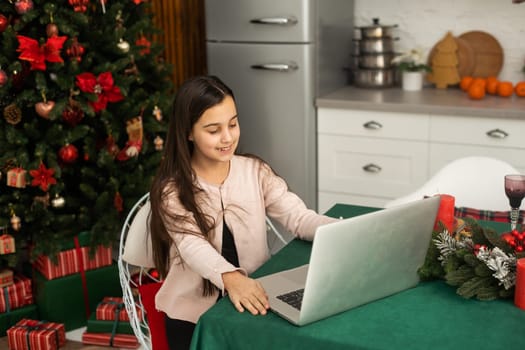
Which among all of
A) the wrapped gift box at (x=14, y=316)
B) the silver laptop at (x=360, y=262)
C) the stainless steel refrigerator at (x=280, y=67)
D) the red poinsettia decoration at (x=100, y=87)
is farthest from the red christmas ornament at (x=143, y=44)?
the silver laptop at (x=360, y=262)

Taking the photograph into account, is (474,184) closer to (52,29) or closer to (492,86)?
(492,86)

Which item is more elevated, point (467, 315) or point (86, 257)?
point (467, 315)

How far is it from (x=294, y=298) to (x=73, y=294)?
1771 millimetres

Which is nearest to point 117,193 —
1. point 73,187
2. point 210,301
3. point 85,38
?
point 73,187

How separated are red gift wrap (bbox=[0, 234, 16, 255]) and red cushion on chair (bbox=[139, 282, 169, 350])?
103cm

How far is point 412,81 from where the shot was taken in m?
3.76

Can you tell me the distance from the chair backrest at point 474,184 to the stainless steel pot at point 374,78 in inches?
55.7

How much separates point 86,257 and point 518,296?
2.04m

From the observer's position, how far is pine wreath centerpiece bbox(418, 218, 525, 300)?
146 cm

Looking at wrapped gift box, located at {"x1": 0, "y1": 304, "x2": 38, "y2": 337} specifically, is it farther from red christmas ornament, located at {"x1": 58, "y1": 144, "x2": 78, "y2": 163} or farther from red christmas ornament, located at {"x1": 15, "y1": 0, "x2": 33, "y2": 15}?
red christmas ornament, located at {"x1": 15, "y1": 0, "x2": 33, "y2": 15}

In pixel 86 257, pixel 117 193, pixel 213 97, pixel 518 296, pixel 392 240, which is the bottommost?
pixel 86 257

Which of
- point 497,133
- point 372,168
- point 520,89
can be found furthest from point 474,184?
point 520,89

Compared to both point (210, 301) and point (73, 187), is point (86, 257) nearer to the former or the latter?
point (73, 187)

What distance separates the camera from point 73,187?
305 cm
